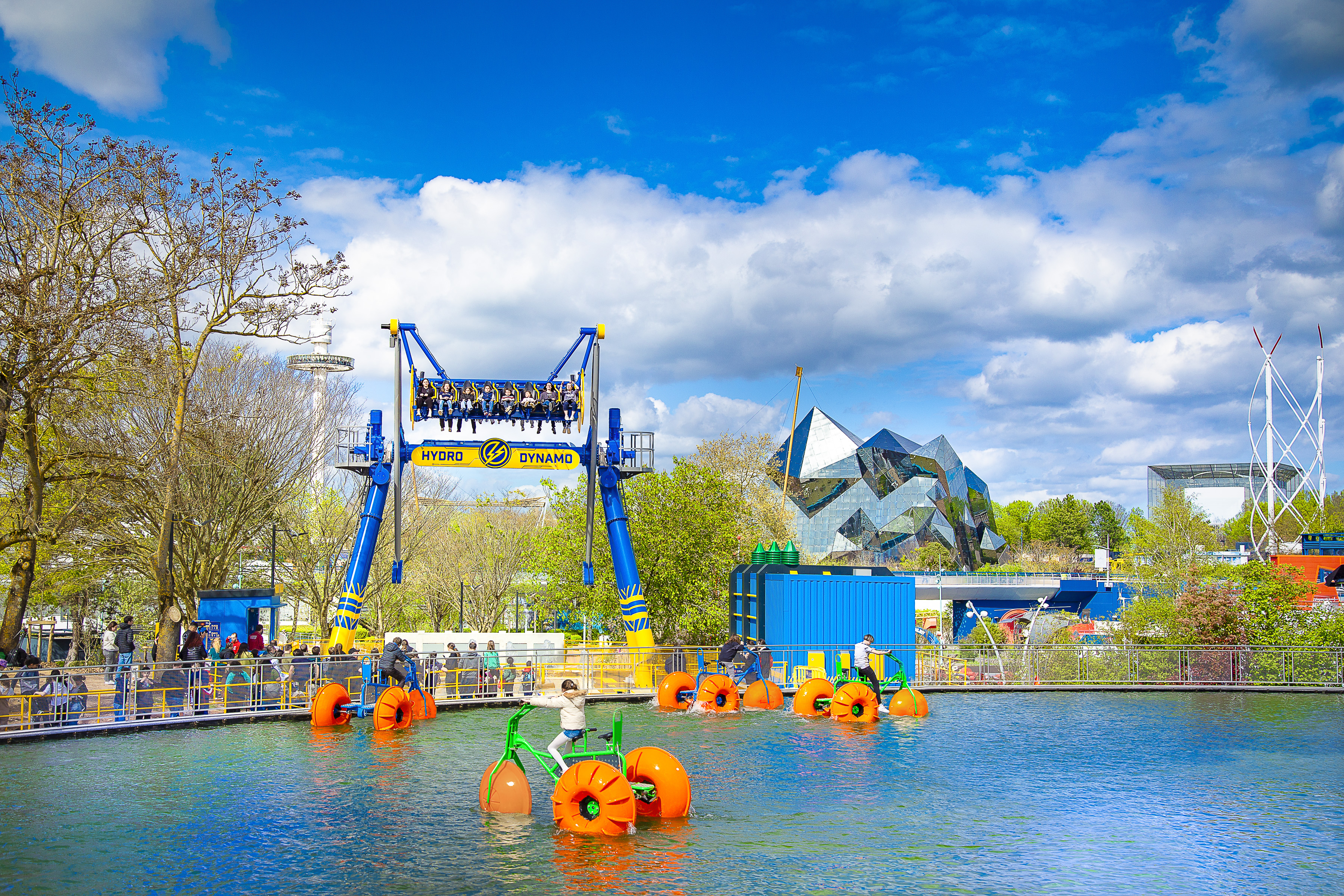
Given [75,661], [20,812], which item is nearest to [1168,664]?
[20,812]

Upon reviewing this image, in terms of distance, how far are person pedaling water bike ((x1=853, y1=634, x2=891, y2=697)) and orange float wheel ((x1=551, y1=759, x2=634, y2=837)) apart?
10.3 meters

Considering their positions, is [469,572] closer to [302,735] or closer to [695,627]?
[695,627]

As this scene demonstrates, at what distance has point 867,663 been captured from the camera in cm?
2303

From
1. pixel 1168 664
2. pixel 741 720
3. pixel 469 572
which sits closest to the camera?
pixel 741 720

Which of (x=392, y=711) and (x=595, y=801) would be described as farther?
(x=392, y=711)

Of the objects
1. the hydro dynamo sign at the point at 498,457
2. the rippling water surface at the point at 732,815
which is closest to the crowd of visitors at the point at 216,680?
the rippling water surface at the point at 732,815

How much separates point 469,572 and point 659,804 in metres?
37.8

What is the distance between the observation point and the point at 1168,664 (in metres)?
28.9

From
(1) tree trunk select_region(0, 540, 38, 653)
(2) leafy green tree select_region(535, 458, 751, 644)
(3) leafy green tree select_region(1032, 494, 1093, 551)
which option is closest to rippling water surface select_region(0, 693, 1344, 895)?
(1) tree trunk select_region(0, 540, 38, 653)

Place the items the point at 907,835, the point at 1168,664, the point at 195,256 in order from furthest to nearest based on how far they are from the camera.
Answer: the point at 1168,664, the point at 195,256, the point at 907,835

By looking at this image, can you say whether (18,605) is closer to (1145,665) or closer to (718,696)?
(718,696)

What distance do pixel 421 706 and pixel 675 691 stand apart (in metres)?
5.92

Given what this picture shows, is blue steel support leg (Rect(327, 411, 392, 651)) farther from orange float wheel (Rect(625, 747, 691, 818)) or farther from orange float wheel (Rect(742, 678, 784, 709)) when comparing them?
orange float wheel (Rect(625, 747, 691, 818))

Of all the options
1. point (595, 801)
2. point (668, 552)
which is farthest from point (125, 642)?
point (668, 552)
